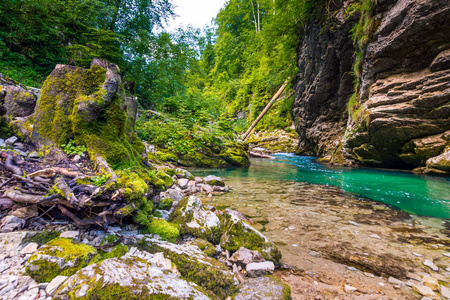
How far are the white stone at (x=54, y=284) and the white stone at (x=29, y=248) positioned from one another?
1.39 ft

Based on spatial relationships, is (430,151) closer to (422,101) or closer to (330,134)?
(422,101)

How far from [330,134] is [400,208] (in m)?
11.2

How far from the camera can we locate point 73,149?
9.26 ft

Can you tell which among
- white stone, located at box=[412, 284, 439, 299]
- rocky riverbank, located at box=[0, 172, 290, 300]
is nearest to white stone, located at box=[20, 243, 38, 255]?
rocky riverbank, located at box=[0, 172, 290, 300]

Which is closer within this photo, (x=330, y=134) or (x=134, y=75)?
(x=134, y=75)

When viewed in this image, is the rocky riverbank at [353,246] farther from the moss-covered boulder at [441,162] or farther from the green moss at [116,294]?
the moss-covered boulder at [441,162]

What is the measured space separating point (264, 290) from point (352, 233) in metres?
2.51

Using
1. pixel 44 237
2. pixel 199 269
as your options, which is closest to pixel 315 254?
pixel 199 269

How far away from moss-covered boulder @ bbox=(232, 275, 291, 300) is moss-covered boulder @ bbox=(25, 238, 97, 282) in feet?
4.80

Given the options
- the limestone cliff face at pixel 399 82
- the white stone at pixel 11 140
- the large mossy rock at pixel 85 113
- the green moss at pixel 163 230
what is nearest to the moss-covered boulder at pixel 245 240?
the green moss at pixel 163 230

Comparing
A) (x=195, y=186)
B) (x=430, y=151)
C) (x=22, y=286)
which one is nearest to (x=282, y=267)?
(x=22, y=286)

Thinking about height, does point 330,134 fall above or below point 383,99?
below

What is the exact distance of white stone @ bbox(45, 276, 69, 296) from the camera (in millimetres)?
1283

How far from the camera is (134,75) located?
1088 centimetres
